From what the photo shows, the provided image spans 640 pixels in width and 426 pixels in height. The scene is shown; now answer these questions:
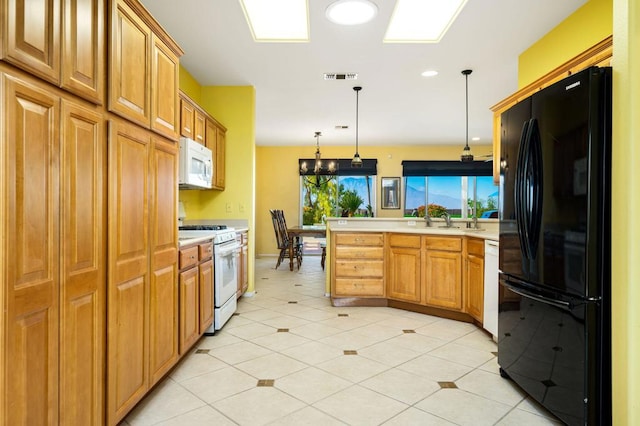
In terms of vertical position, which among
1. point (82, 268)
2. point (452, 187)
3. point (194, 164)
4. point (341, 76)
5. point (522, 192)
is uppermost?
point (341, 76)

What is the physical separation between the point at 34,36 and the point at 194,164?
228cm

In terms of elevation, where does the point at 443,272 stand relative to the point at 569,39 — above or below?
below

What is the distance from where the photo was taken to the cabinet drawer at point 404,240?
3.87m

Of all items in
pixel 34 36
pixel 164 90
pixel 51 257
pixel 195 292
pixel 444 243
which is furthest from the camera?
pixel 444 243

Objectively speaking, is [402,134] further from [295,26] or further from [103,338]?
[103,338]

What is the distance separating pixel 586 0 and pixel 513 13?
0.47 metres

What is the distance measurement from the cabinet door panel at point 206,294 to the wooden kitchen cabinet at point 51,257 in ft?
4.21

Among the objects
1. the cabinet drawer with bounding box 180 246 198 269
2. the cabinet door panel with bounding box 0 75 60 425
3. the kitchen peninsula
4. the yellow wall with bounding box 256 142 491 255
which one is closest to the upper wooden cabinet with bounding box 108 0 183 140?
the cabinet door panel with bounding box 0 75 60 425

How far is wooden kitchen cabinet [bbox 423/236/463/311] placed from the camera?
359 cm

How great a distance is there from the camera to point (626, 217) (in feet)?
4.96

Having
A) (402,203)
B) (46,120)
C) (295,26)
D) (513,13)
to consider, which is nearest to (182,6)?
A: (295,26)

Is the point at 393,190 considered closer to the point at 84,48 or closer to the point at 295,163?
the point at 295,163

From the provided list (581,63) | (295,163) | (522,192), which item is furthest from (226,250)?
(295,163)

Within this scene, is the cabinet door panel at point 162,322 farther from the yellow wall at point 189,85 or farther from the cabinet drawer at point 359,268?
the yellow wall at point 189,85
